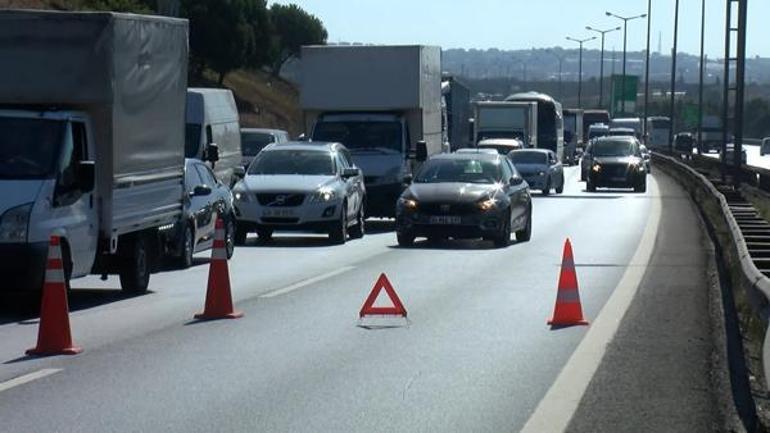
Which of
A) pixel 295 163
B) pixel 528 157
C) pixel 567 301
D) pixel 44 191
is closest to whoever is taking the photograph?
pixel 567 301

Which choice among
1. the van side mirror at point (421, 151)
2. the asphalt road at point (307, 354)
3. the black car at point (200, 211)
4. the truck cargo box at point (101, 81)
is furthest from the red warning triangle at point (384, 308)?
the van side mirror at point (421, 151)

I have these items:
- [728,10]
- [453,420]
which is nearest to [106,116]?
[453,420]

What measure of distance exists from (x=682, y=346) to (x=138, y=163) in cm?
681

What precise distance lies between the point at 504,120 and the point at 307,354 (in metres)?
52.9

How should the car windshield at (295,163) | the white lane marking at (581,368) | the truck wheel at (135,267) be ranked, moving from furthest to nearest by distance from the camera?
the car windshield at (295,163)
the truck wheel at (135,267)
the white lane marking at (581,368)

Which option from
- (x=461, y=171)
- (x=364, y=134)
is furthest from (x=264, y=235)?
(x=364, y=134)

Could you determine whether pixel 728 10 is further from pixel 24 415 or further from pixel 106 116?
pixel 24 415

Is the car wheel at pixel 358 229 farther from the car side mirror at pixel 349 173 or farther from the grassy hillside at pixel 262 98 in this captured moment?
the grassy hillside at pixel 262 98

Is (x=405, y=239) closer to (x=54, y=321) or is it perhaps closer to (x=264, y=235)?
(x=264, y=235)

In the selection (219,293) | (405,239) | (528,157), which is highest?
(219,293)

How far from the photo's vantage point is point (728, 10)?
44.1 metres

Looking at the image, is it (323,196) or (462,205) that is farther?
(323,196)

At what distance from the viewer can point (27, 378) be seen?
12133 mm

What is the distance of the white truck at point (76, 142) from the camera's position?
16078 mm
